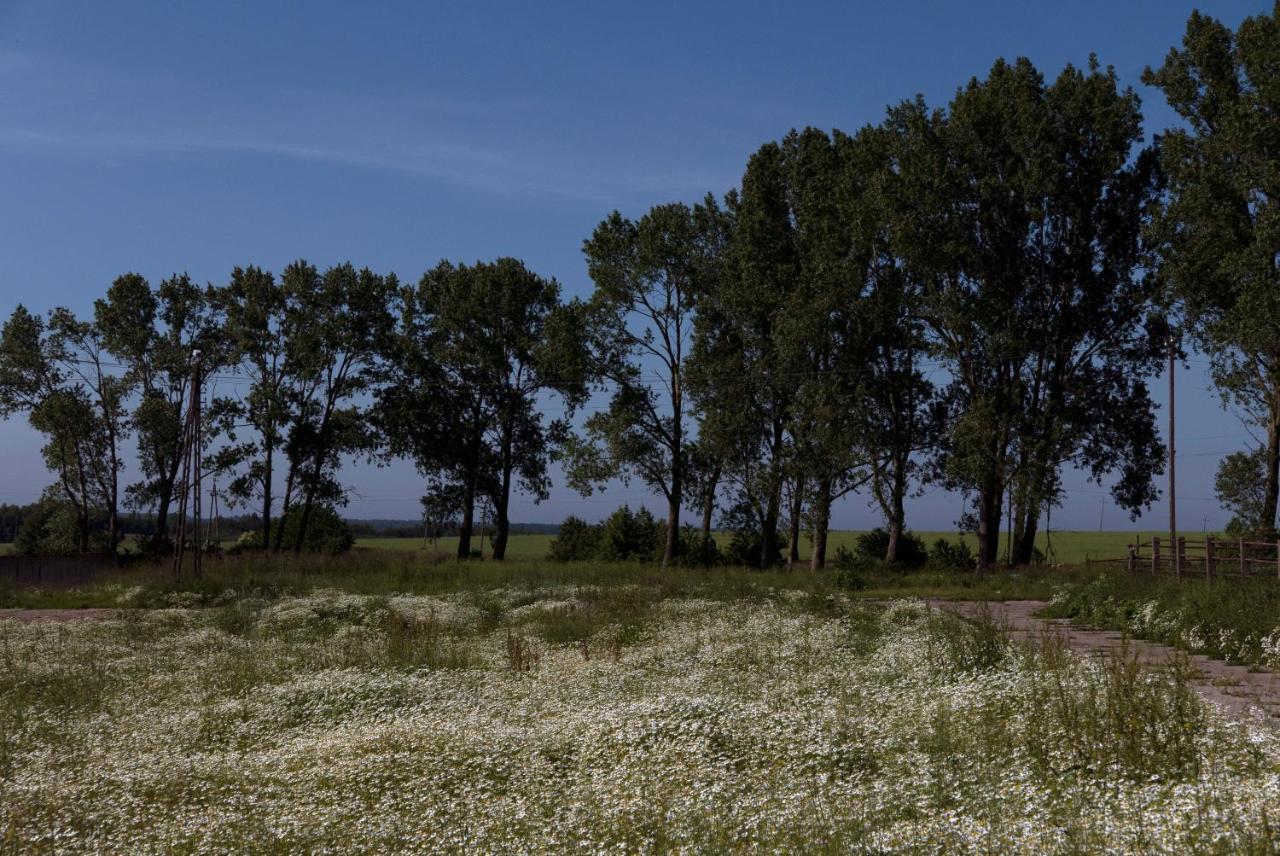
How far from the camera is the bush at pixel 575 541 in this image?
171 feet

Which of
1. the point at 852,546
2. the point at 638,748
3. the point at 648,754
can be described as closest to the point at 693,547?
the point at 638,748

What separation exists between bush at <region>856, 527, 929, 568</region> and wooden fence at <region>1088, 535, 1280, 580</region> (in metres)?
8.73

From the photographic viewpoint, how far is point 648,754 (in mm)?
8078

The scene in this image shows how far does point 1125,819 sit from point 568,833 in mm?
3397

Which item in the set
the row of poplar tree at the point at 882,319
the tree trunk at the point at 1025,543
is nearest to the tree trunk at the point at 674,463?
the row of poplar tree at the point at 882,319

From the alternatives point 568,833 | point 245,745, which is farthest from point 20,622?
point 568,833

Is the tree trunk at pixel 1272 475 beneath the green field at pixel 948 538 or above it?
above

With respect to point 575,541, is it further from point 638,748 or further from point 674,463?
point 638,748

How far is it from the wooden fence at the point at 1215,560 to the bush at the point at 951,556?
6.35 m

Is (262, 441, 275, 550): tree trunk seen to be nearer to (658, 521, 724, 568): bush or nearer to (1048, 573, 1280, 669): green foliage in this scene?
(658, 521, 724, 568): bush

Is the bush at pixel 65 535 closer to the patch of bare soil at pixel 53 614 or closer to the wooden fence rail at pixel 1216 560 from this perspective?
the patch of bare soil at pixel 53 614

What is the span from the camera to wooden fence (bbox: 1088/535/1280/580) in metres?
29.7

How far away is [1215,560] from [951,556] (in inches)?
461

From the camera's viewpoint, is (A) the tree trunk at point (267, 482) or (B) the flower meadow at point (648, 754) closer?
(B) the flower meadow at point (648, 754)
